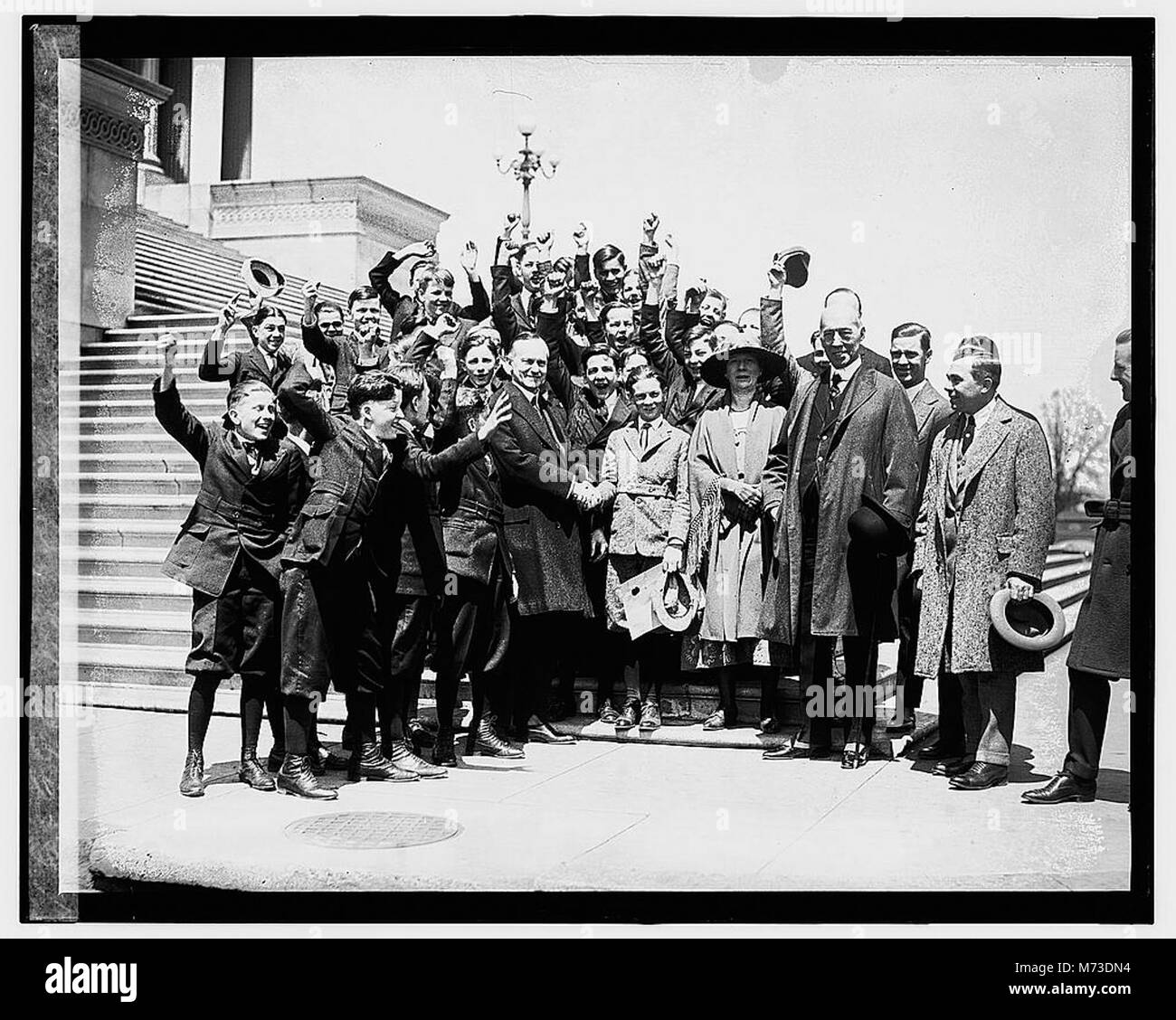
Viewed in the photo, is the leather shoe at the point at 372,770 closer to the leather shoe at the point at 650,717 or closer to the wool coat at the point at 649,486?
the leather shoe at the point at 650,717

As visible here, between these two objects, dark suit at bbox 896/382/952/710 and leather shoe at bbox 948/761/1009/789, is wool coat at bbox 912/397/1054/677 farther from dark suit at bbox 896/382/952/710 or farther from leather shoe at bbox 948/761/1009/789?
leather shoe at bbox 948/761/1009/789

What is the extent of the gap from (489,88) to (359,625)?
2.35m

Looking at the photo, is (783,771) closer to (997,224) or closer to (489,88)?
(997,224)

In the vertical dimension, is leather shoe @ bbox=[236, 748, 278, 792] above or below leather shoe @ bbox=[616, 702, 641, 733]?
below

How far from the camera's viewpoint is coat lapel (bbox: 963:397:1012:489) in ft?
19.0

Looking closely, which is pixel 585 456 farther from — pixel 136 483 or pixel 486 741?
pixel 136 483

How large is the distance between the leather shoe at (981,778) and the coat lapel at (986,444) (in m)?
1.19

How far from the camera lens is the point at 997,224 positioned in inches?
232

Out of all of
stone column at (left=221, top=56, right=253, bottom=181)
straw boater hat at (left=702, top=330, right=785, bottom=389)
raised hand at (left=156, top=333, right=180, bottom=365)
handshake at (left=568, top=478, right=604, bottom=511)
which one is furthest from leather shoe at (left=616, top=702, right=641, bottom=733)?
stone column at (left=221, top=56, right=253, bottom=181)

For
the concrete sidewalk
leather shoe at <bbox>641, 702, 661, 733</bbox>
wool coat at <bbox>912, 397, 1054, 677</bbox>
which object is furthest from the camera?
leather shoe at <bbox>641, 702, 661, 733</bbox>

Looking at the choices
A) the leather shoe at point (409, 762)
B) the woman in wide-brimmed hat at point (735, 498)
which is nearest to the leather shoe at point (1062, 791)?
the woman in wide-brimmed hat at point (735, 498)

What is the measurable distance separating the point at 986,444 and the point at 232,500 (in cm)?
317

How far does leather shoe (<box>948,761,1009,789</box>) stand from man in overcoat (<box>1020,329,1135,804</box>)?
0.12m
